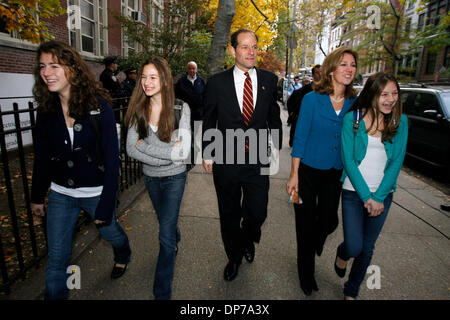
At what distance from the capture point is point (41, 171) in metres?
2.36

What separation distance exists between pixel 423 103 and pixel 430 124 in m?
0.87

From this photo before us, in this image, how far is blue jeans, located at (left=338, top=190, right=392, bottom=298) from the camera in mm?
2615

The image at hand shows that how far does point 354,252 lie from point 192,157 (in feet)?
5.46

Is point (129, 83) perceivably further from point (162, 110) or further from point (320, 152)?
point (320, 152)

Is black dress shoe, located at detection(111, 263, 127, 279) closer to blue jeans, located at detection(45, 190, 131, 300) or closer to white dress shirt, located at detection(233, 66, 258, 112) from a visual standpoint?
blue jeans, located at detection(45, 190, 131, 300)

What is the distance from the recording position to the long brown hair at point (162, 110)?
8.79ft

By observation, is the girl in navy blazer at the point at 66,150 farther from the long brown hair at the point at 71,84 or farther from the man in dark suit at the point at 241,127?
the man in dark suit at the point at 241,127

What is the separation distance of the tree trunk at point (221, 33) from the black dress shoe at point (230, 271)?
6771 mm

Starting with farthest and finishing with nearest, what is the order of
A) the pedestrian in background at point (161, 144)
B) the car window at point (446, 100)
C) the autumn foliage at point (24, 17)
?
the car window at point (446, 100) → the autumn foliage at point (24, 17) → the pedestrian in background at point (161, 144)

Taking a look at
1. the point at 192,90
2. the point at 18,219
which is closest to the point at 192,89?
the point at 192,90

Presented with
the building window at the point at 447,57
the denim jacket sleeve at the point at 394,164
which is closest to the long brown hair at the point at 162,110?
the denim jacket sleeve at the point at 394,164

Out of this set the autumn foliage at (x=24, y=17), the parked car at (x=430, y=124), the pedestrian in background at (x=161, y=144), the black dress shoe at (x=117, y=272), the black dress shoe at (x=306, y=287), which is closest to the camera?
the pedestrian in background at (x=161, y=144)

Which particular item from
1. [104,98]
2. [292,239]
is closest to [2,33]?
[104,98]

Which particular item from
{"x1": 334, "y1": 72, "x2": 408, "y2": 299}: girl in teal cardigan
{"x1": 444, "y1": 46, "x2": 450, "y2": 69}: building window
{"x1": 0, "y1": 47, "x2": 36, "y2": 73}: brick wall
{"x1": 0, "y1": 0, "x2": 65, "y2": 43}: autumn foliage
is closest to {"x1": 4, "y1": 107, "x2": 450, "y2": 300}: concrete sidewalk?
{"x1": 334, "y1": 72, "x2": 408, "y2": 299}: girl in teal cardigan
